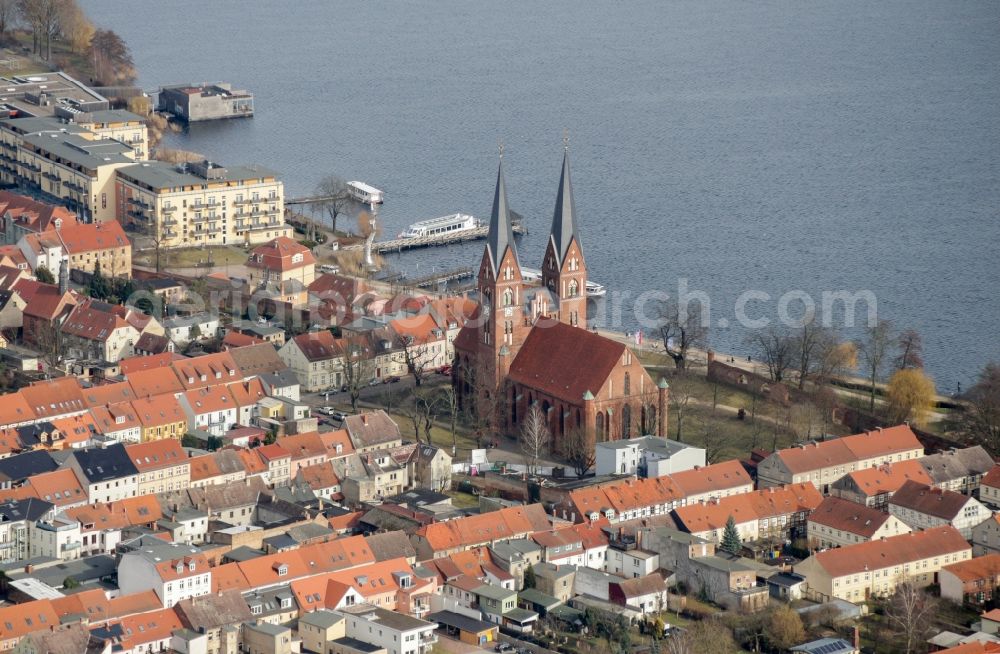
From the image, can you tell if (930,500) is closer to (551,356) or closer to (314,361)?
(551,356)

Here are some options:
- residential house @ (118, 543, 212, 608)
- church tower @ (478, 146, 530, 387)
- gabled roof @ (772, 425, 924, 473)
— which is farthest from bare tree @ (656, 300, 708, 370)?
residential house @ (118, 543, 212, 608)

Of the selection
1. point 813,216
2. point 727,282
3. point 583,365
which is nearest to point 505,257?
point 583,365

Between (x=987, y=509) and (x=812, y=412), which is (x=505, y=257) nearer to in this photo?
(x=812, y=412)

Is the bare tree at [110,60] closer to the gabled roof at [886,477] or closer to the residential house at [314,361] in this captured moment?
the residential house at [314,361]

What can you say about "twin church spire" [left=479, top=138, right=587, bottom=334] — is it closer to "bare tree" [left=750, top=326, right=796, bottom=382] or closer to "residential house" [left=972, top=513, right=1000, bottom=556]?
"bare tree" [left=750, top=326, right=796, bottom=382]

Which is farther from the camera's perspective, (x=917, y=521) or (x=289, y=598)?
(x=917, y=521)

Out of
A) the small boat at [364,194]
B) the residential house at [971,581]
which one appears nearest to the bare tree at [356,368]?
the residential house at [971,581]
